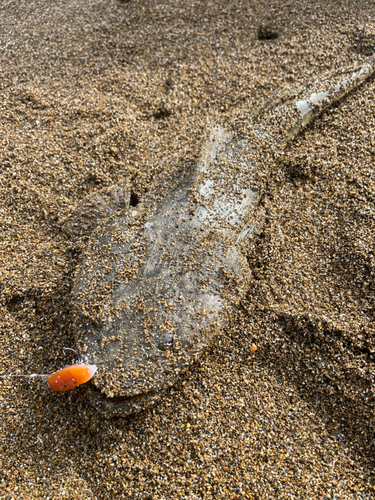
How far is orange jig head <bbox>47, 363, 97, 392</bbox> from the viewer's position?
9.51ft

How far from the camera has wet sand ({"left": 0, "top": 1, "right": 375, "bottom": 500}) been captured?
2955mm

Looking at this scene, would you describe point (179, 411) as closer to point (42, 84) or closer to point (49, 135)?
point (49, 135)

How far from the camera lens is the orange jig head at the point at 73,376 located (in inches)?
114

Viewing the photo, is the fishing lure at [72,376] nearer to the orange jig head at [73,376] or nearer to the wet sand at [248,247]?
the orange jig head at [73,376]

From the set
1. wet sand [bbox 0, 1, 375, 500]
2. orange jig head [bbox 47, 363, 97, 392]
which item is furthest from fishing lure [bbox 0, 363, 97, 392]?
wet sand [bbox 0, 1, 375, 500]

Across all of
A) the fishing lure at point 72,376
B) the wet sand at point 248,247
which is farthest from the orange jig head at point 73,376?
the wet sand at point 248,247

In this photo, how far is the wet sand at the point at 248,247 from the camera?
9.70 feet

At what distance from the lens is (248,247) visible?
12.2ft

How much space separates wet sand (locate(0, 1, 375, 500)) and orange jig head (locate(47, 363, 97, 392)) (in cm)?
22

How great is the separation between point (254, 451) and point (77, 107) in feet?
13.4

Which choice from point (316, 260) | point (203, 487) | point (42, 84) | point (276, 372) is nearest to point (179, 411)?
point (203, 487)

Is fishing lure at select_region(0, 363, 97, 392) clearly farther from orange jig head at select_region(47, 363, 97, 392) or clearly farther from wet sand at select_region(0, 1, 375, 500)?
wet sand at select_region(0, 1, 375, 500)

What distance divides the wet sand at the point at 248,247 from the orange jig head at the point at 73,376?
8.6 inches

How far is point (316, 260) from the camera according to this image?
3.77m
